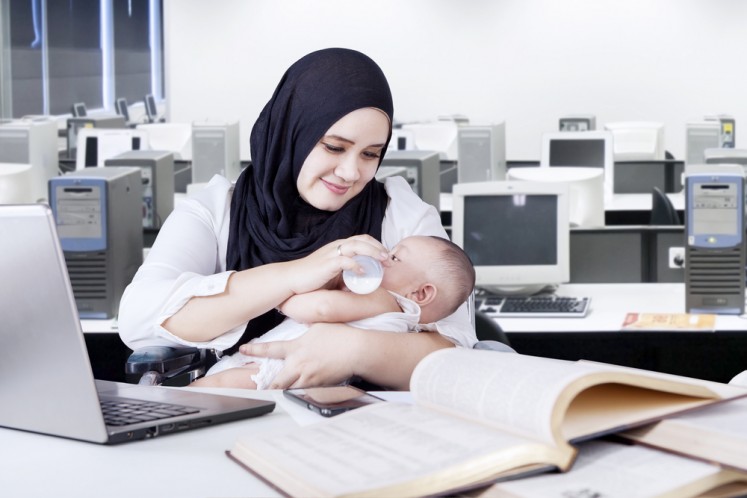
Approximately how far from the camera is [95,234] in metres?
3.53

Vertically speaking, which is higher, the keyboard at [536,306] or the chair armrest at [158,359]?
the chair armrest at [158,359]

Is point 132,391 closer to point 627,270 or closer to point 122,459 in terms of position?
point 122,459

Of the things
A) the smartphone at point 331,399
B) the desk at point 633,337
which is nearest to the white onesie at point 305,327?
the smartphone at point 331,399

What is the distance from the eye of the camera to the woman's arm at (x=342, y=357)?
1892 mm

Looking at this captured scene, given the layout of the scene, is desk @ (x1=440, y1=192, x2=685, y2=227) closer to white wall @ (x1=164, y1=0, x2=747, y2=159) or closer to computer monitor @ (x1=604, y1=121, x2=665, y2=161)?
computer monitor @ (x1=604, y1=121, x2=665, y2=161)

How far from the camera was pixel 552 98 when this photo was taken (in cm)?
1154

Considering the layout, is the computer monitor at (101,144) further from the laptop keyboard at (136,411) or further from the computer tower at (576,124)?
the laptop keyboard at (136,411)

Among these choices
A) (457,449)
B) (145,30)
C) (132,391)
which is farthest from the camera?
(145,30)

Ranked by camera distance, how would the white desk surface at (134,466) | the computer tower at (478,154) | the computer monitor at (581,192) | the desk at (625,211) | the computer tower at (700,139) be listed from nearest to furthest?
the white desk surface at (134,466)
the computer monitor at (581,192)
the desk at (625,211)
the computer tower at (478,154)
the computer tower at (700,139)

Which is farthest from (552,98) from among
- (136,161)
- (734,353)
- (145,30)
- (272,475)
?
(272,475)

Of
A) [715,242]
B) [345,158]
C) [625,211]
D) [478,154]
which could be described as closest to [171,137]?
[478,154]

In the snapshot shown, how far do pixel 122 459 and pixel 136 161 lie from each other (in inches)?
164

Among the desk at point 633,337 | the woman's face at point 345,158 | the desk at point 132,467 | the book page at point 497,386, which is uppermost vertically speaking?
the woman's face at point 345,158

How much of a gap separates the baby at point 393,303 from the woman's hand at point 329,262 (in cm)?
6
